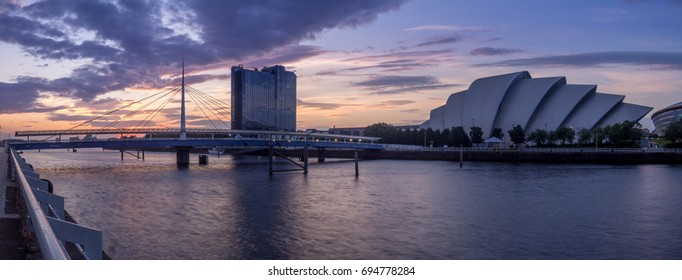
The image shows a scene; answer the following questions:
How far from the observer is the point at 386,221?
15.0 m

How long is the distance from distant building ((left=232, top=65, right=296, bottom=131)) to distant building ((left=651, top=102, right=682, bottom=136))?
59.3m

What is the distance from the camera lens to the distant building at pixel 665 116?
87.6 metres

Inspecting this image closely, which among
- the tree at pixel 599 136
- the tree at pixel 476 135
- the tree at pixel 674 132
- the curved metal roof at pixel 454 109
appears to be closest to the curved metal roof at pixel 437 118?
the curved metal roof at pixel 454 109

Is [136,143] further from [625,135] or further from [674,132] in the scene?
[674,132]

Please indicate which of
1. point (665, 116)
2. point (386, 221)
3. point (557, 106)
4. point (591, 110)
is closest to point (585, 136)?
point (591, 110)

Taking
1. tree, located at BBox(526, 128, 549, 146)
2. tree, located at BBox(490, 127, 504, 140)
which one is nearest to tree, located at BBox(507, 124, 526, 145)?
tree, located at BBox(526, 128, 549, 146)

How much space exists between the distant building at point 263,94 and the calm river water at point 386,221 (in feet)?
213

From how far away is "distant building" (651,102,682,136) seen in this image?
87625mm

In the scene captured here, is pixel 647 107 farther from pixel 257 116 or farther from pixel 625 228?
pixel 625 228

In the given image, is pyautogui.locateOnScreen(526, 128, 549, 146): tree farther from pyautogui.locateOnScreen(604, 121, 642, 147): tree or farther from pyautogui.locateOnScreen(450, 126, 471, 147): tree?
pyautogui.locateOnScreen(450, 126, 471, 147): tree

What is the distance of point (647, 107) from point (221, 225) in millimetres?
75886

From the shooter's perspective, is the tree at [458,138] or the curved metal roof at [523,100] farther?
the curved metal roof at [523,100]

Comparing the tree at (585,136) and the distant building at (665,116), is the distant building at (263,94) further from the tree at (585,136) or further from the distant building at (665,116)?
the distant building at (665,116)

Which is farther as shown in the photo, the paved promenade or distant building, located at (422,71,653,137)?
distant building, located at (422,71,653,137)
